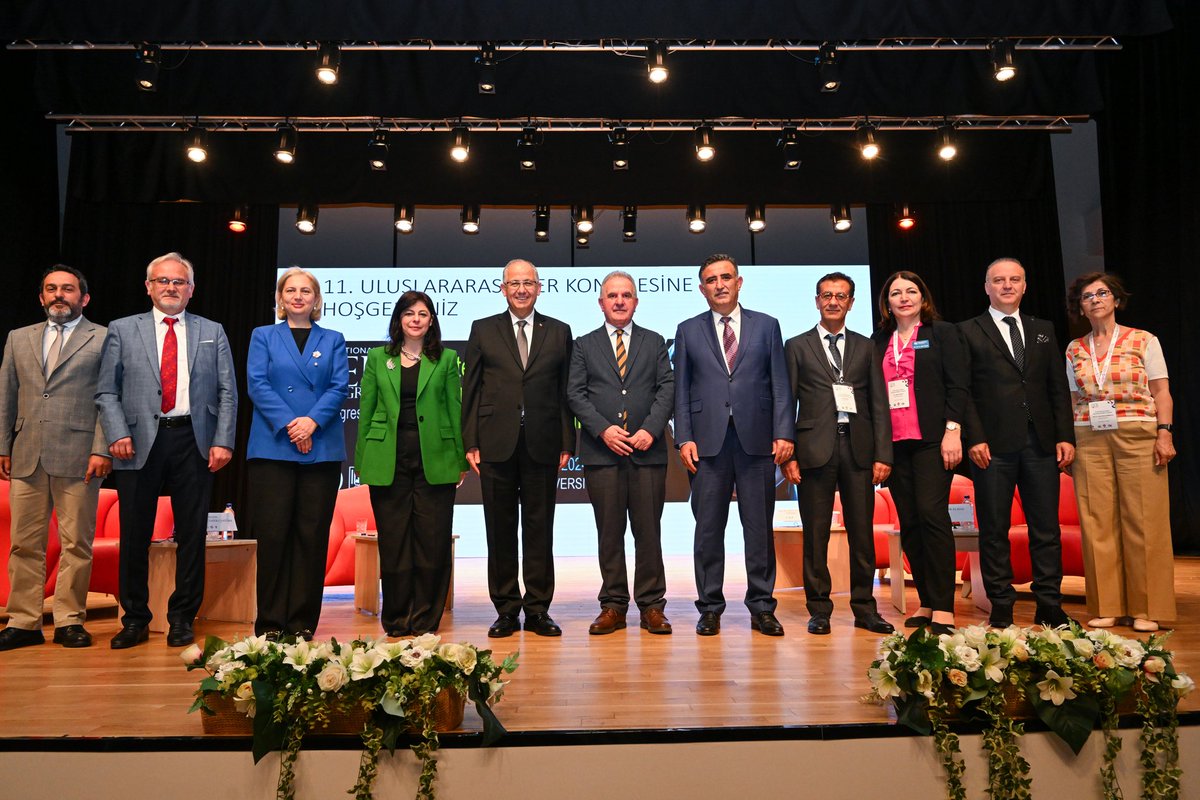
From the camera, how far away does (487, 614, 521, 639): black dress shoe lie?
340 centimetres

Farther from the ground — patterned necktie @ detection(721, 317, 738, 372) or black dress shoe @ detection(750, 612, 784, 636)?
patterned necktie @ detection(721, 317, 738, 372)

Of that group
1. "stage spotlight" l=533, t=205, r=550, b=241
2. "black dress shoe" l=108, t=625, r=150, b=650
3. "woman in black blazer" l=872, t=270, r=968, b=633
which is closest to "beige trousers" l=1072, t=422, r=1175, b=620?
"woman in black blazer" l=872, t=270, r=968, b=633

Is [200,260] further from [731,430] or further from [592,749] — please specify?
[592,749]

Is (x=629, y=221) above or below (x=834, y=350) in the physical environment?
above

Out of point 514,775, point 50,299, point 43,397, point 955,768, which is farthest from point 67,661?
point 955,768

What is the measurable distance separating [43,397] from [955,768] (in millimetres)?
3719

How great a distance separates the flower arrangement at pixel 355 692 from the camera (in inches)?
75.6

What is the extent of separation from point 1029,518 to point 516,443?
225cm

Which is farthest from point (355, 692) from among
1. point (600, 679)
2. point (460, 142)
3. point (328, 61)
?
point (460, 142)

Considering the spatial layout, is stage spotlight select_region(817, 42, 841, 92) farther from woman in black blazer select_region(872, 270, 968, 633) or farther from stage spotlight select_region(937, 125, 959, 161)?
woman in black blazer select_region(872, 270, 968, 633)

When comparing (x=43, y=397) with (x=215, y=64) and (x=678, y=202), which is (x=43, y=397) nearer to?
(x=215, y=64)

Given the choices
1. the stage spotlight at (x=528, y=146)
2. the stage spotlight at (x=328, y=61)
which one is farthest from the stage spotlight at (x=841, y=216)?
the stage spotlight at (x=328, y=61)

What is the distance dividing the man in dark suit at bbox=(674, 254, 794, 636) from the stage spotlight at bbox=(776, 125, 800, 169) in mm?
2750

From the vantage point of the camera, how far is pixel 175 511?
3475 mm
